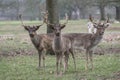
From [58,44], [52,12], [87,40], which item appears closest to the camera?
[58,44]

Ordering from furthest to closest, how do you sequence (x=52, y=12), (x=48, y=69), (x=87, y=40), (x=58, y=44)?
(x=52, y=12) → (x=48, y=69) → (x=87, y=40) → (x=58, y=44)

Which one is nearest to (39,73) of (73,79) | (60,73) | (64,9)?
(60,73)

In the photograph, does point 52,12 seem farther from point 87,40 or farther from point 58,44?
point 58,44

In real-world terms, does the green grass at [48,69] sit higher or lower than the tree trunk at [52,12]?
lower

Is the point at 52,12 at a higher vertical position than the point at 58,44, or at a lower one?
lower

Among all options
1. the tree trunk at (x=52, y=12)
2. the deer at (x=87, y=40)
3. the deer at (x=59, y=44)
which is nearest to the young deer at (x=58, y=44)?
the deer at (x=59, y=44)

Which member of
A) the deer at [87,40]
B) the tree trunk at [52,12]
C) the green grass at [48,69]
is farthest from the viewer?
the tree trunk at [52,12]

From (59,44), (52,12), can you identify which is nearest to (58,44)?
(59,44)

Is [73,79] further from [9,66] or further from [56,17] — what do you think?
[56,17]

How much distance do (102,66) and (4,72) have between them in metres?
3.24

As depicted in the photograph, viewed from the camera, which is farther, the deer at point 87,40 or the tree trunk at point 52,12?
the tree trunk at point 52,12

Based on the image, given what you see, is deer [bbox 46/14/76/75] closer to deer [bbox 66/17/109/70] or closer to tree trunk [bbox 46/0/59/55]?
deer [bbox 66/17/109/70]

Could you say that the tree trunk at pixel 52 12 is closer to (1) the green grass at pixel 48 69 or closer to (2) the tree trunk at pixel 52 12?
(2) the tree trunk at pixel 52 12

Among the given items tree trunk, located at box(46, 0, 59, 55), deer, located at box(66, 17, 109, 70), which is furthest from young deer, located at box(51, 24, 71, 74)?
tree trunk, located at box(46, 0, 59, 55)
